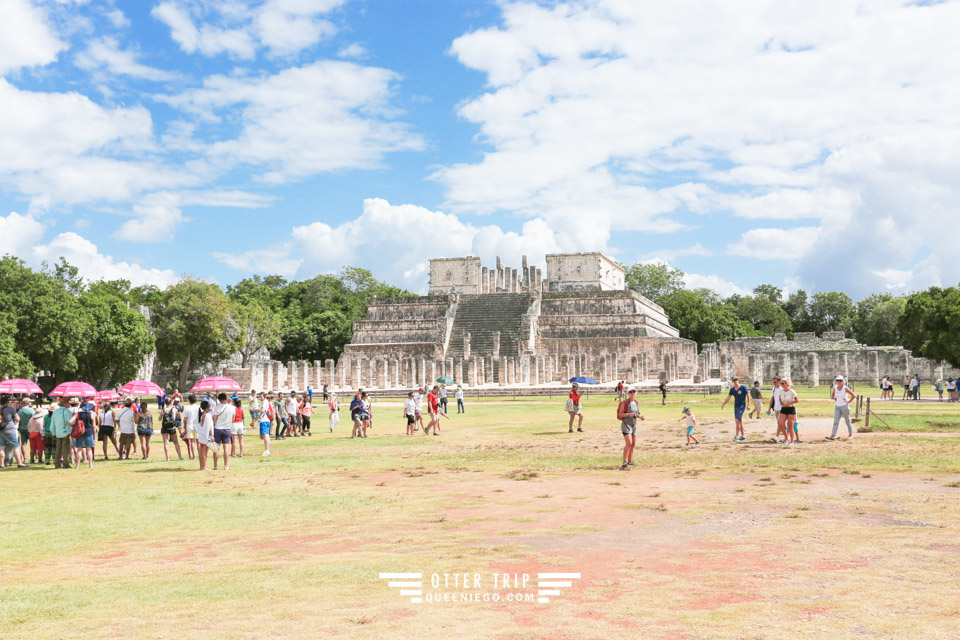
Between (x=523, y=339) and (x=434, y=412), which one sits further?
(x=523, y=339)

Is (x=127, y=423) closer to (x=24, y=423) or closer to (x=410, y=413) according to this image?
(x=24, y=423)

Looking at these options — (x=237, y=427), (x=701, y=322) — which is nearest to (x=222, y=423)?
(x=237, y=427)

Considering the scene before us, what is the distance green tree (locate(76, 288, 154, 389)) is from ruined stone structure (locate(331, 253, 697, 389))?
49.9 feet

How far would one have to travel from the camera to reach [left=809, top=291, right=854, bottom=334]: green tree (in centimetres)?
9442

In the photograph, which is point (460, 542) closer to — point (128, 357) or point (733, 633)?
point (733, 633)

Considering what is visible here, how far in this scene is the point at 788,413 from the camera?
55.0 feet

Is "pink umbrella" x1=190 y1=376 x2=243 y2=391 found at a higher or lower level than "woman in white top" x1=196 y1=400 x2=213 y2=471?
higher

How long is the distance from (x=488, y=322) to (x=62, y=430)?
142 ft

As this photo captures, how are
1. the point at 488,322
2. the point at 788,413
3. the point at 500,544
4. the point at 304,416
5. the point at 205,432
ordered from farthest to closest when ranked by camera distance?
the point at 488,322
the point at 304,416
the point at 788,413
the point at 205,432
the point at 500,544

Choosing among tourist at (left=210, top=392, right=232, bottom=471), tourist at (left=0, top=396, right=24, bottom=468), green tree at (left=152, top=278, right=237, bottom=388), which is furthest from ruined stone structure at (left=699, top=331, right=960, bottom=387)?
tourist at (left=0, top=396, right=24, bottom=468)

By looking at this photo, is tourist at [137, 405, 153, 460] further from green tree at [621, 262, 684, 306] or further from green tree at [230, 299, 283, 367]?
green tree at [621, 262, 684, 306]

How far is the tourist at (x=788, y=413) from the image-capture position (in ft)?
54.3

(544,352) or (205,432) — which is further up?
(544,352)

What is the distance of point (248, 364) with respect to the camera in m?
56.4
